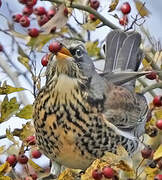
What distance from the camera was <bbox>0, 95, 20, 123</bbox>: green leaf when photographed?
3.13 meters

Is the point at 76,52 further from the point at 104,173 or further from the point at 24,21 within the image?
the point at 104,173

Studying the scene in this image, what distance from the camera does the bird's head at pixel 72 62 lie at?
3094mm

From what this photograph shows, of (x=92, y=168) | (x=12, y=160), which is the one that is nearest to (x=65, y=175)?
(x=92, y=168)

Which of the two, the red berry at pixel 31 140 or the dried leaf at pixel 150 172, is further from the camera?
the red berry at pixel 31 140

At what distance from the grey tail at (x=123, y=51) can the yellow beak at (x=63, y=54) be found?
0.87 metres

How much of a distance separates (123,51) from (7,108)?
1.25m

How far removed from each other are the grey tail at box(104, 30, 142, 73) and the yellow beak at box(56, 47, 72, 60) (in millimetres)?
875

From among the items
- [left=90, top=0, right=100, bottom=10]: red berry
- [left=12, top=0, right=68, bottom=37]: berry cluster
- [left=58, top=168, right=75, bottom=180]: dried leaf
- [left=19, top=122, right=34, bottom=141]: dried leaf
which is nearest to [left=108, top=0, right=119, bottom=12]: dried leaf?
[left=90, top=0, right=100, bottom=10]: red berry

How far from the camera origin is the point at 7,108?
315 cm

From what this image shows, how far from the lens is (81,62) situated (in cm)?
326

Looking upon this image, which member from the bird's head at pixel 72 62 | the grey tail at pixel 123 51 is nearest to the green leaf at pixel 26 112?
the bird's head at pixel 72 62

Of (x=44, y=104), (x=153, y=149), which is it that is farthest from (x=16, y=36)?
(x=153, y=149)

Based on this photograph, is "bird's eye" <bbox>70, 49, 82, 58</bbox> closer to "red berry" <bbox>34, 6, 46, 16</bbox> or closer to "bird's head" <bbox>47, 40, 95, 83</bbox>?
"bird's head" <bbox>47, 40, 95, 83</bbox>

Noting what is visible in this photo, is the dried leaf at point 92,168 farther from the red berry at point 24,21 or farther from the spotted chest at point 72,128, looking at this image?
the red berry at point 24,21
